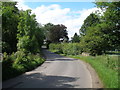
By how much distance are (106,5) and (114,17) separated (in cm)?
160

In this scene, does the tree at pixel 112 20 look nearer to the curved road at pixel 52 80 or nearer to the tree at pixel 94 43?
the curved road at pixel 52 80

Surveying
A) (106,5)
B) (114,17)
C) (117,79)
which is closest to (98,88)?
(117,79)

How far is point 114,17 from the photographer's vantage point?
17.0m

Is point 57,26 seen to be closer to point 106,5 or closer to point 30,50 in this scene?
point 30,50

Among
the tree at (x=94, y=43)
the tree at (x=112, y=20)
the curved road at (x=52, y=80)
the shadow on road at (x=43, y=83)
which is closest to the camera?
the shadow on road at (x=43, y=83)

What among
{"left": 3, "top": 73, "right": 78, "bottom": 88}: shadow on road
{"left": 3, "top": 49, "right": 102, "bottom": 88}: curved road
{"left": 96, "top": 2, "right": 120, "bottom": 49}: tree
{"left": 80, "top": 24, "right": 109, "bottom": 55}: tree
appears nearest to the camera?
{"left": 3, "top": 73, "right": 78, "bottom": 88}: shadow on road

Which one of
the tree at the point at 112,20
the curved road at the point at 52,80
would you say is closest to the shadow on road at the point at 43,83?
the curved road at the point at 52,80

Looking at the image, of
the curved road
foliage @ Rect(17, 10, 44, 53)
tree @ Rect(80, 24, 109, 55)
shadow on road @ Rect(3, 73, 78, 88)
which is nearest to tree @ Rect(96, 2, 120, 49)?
the curved road

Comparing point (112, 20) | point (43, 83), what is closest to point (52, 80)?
point (43, 83)

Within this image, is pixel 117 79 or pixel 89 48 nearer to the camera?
pixel 117 79

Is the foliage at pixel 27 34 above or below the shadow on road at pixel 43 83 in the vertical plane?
above

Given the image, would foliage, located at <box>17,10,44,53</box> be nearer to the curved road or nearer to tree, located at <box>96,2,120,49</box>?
the curved road

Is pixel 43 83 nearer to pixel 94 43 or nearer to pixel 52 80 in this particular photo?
pixel 52 80

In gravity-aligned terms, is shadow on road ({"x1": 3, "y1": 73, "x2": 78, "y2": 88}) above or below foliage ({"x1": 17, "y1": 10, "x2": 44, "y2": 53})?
below
